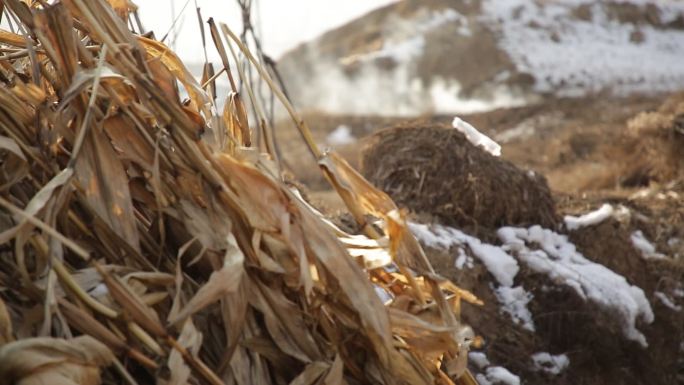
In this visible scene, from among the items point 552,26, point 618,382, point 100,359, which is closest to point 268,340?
point 100,359

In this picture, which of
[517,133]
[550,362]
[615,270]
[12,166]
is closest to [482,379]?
[550,362]

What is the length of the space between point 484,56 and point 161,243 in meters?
22.6

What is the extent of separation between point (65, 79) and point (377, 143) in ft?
11.6

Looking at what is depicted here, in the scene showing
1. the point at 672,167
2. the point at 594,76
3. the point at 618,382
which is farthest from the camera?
the point at 594,76

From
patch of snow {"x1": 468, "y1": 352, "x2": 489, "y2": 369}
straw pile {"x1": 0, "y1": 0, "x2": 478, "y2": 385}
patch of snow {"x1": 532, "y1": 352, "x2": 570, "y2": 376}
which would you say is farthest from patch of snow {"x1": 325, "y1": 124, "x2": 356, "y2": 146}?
straw pile {"x1": 0, "y1": 0, "x2": 478, "y2": 385}

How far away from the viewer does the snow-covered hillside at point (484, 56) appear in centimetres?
2147

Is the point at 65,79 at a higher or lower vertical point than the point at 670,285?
higher

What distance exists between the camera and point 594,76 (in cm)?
2223

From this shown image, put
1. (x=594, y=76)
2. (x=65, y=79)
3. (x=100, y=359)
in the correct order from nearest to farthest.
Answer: (x=100, y=359), (x=65, y=79), (x=594, y=76)

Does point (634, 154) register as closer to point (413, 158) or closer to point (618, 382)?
point (413, 158)

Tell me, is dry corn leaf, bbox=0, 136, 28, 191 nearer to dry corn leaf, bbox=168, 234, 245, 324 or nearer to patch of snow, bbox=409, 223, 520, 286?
dry corn leaf, bbox=168, 234, 245, 324

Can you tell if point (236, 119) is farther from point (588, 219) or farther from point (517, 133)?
point (517, 133)

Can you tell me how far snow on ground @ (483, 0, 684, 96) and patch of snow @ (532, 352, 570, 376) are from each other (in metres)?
16.7

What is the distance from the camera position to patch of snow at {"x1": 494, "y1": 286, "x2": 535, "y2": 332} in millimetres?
3936
